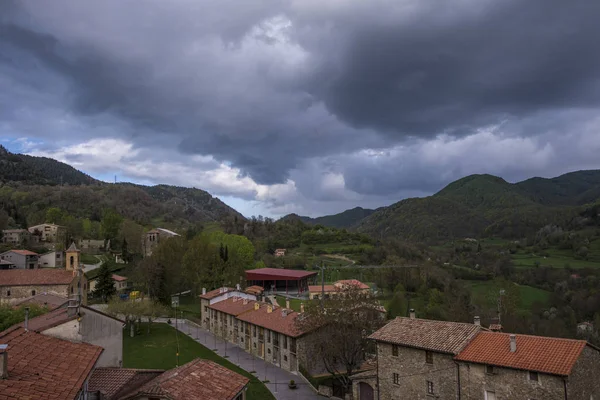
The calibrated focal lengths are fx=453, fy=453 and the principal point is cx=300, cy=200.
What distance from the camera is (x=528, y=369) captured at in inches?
979

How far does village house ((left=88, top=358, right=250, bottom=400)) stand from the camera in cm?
1798

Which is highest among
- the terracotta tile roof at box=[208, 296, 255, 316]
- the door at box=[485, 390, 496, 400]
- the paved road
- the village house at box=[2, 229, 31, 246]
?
the village house at box=[2, 229, 31, 246]

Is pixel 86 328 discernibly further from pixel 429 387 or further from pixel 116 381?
pixel 429 387

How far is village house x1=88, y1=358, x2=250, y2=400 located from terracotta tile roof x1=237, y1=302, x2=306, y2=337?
76.2 ft

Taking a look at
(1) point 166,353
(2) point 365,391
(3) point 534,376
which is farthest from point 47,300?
(3) point 534,376

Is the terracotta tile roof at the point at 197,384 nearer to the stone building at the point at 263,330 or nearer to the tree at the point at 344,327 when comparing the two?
the tree at the point at 344,327

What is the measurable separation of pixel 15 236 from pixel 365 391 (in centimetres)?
10823

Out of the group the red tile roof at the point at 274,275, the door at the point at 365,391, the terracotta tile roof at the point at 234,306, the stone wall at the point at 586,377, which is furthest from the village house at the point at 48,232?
the stone wall at the point at 586,377

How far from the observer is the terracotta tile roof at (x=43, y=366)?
12164 mm

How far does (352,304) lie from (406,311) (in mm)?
27655

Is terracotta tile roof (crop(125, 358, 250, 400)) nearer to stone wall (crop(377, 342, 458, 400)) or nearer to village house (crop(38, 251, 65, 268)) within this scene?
stone wall (crop(377, 342, 458, 400))

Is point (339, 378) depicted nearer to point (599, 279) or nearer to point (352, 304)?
point (352, 304)

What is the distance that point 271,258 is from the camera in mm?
123750

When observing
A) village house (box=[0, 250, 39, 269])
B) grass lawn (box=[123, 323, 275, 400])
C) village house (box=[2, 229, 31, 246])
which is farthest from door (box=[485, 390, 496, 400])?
village house (box=[2, 229, 31, 246])
